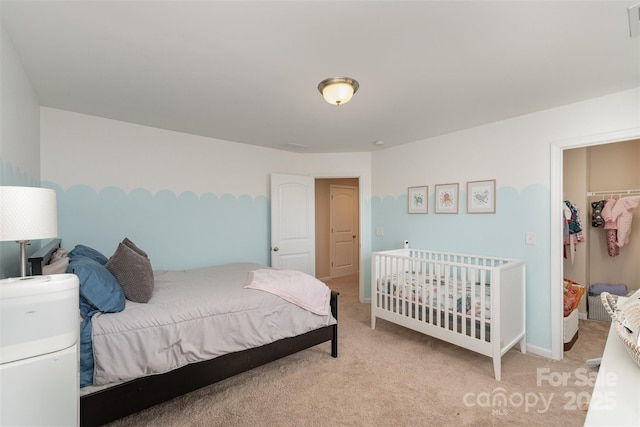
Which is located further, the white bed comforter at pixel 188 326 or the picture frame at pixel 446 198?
the picture frame at pixel 446 198

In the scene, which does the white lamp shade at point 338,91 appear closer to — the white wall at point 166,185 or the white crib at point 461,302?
the white crib at point 461,302

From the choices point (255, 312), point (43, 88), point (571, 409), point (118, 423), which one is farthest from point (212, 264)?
point (571, 409)

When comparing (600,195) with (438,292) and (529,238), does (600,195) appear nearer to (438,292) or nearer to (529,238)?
(529,238)

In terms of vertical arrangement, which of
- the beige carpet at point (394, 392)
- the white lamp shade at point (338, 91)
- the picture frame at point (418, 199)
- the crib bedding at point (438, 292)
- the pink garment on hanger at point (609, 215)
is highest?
the white lamp shade at point (338, 91)

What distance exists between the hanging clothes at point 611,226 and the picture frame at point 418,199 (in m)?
1.93

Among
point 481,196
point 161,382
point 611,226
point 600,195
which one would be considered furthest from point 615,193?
point 161,382

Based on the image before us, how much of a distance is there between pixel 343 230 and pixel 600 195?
3927 millimetres

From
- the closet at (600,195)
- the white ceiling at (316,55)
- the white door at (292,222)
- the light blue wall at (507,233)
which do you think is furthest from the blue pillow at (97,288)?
the closet at (600,195)

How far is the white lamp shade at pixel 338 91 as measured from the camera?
1.93 meters

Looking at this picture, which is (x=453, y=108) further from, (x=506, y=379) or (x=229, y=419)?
(x=229, y=419)

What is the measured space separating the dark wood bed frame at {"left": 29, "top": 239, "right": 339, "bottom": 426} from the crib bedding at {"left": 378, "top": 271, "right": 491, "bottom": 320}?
1.17 metres

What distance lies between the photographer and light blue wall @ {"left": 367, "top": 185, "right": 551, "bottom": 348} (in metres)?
2.68

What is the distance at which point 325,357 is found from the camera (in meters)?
2.63

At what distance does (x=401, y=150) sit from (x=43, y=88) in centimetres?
363
